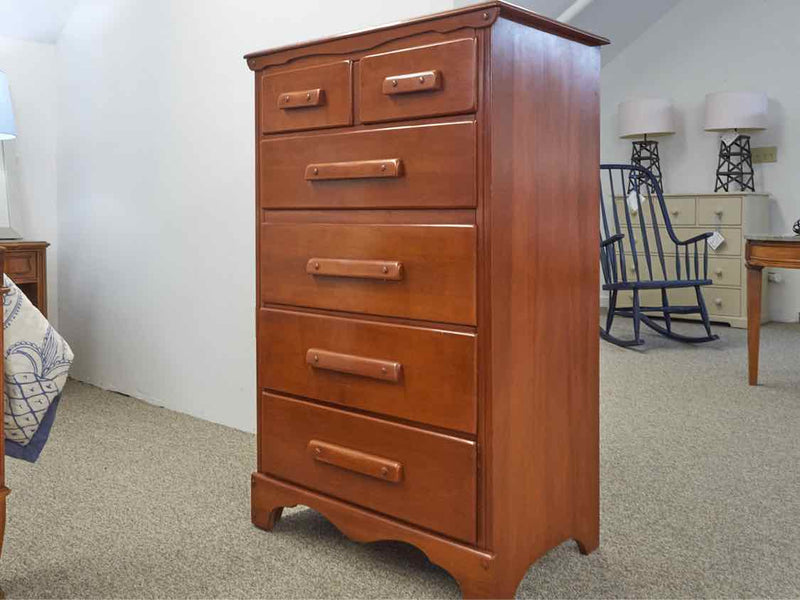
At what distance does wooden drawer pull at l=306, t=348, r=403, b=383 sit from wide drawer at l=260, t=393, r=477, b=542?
0.32 feet

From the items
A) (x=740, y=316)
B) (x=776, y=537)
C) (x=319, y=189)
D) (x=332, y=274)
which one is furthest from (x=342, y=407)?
(x=740, y=316)

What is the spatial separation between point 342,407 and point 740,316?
411 centimetres

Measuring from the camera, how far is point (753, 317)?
348cm

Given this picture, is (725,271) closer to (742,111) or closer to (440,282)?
(742,111)

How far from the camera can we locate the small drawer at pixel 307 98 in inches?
66.9

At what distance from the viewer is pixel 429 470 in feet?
5.30

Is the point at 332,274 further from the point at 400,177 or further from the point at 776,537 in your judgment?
the point at 776,537

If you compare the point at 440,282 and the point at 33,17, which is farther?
the point at 33,17

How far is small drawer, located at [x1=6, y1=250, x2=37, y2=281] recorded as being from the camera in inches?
128

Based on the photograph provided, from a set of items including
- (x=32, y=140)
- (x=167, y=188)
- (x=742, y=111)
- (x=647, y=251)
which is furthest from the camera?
(x=742, y=111)

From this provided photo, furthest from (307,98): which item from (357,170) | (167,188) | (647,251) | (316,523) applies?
(647,251)

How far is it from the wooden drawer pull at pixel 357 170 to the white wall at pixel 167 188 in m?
0.75

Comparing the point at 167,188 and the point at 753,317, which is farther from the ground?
the point at 167,188

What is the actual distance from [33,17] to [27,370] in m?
2.46
